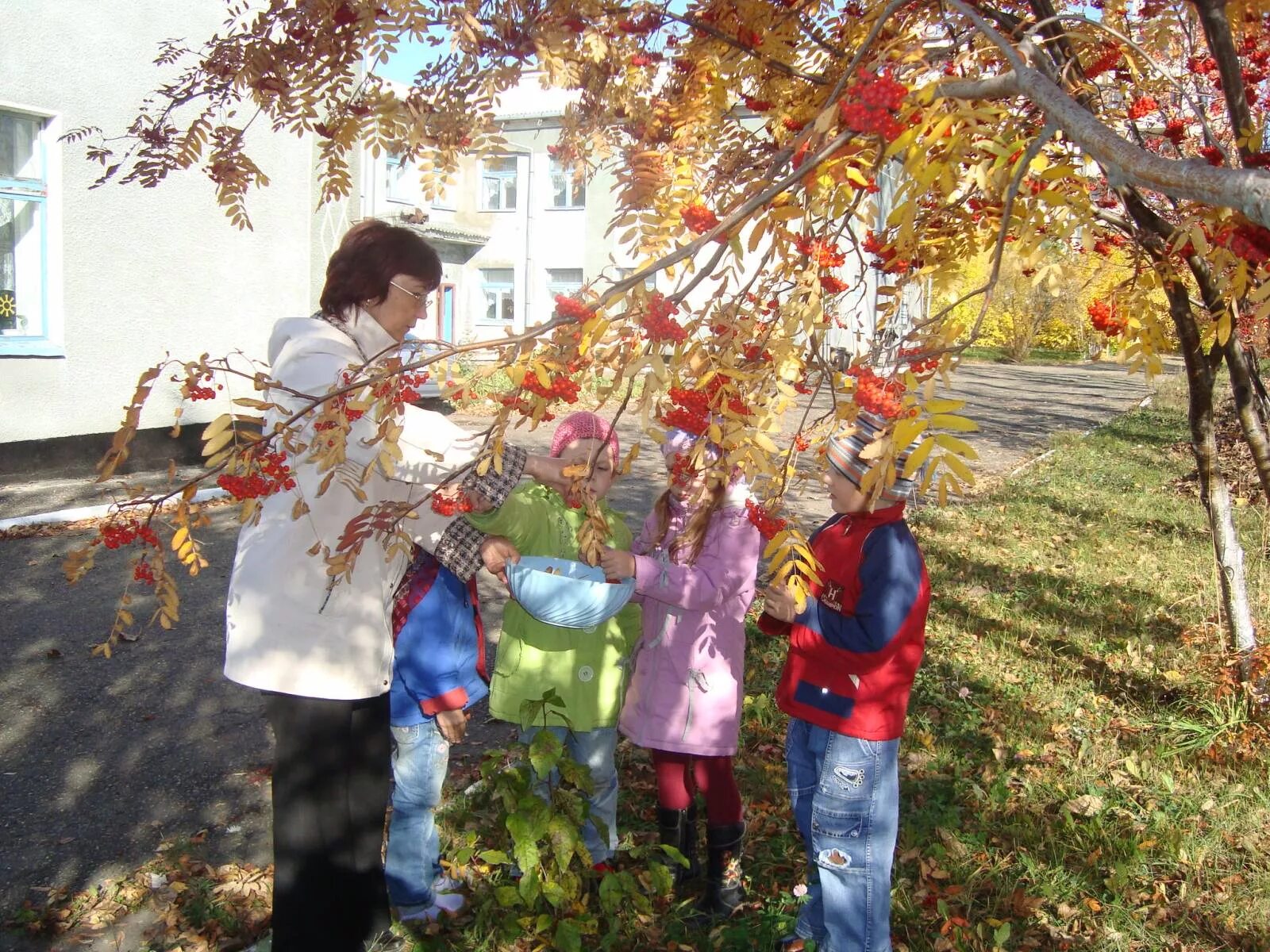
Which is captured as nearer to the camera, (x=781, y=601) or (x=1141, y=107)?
(x=781, y=601)

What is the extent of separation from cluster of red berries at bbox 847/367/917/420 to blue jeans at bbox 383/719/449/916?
1647mm

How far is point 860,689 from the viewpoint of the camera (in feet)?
8.54

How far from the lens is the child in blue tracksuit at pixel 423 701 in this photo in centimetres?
279

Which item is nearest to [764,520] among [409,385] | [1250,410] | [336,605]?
[409,385]

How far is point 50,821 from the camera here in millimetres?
3479

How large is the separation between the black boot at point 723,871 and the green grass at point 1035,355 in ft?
119

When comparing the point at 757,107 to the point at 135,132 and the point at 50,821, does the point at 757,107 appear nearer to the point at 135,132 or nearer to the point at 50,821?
the point at 135,132

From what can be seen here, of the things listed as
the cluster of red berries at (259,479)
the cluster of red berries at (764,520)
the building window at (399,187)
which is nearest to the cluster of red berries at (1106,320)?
the cluster of red berries at (764,520)

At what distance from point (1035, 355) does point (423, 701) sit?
42267 mm

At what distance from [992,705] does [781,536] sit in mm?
3106

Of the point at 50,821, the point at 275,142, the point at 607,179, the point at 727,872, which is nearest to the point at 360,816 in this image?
the point at 727,872

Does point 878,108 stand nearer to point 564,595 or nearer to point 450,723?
point 564,595

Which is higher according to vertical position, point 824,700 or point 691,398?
point 691,398

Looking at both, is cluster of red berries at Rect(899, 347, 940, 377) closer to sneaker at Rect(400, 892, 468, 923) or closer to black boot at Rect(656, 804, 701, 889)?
black boot at Rect(656, 804, 701, 889)
